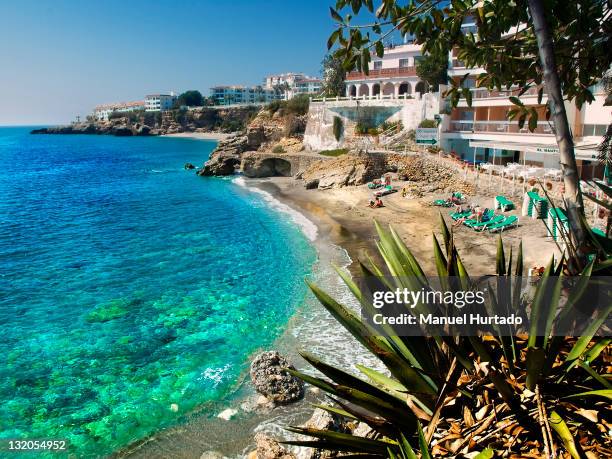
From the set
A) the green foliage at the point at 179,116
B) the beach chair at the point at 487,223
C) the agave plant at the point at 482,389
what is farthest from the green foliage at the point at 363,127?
the green foliage at the point at 179,116

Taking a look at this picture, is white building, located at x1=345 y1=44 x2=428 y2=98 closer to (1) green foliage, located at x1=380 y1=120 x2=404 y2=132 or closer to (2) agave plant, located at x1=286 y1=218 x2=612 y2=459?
(1) green foliage, located at x1=380 y1=120 x2=404 y2=132

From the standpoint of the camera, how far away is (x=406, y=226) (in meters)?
24.3

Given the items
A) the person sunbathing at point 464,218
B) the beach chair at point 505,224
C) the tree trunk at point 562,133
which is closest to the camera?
the tree trunk at point 562,133

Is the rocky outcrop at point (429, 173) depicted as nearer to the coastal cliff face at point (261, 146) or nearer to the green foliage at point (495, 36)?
the coastal cliff face at point (261, 146)

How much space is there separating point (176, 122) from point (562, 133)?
180m

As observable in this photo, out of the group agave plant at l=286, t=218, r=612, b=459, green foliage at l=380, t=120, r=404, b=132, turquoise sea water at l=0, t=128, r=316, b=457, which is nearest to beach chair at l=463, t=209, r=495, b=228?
turquoise sea water at l=0, t=128, r=316, b=457

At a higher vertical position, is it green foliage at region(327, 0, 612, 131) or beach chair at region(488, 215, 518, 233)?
green foliage at region(327, 0, 612, 131)

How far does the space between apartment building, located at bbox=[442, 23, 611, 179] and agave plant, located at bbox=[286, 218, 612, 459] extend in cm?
1891

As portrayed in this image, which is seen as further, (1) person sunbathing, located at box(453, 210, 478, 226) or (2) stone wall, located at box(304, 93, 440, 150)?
(2) stone wall, located at box(304, 93, 440, 150)

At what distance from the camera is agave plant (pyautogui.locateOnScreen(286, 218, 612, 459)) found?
260 centimetres

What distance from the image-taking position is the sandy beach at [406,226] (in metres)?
18.0

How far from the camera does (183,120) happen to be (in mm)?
171250

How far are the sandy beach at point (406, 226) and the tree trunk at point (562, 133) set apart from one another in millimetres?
7339

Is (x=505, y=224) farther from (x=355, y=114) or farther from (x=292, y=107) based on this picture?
(x=292, y=107)
